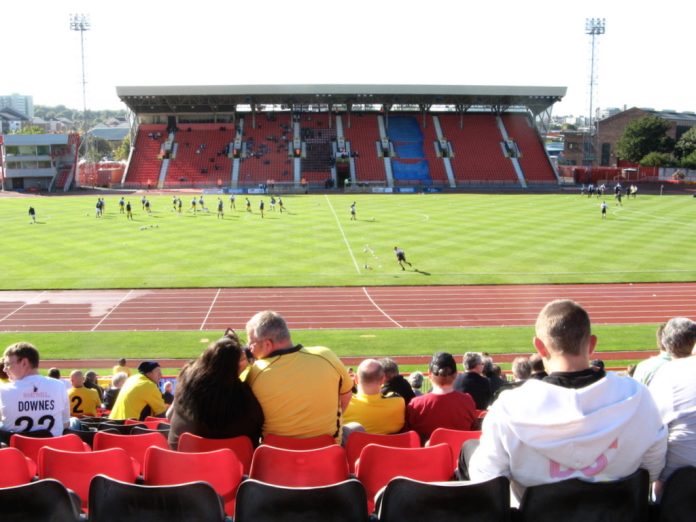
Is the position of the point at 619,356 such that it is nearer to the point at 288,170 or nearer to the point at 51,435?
the point at 51,435

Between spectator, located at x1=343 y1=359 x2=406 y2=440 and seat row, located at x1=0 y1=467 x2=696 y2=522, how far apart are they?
2.20 meters

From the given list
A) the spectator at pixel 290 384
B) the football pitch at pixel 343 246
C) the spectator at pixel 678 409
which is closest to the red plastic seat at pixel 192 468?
the spectator at pixel 290 384

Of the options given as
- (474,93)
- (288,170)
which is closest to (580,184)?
(474,93)

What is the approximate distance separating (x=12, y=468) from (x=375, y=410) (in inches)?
122

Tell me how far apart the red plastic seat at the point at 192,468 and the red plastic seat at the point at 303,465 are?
164 mm

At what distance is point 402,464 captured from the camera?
14.8ft

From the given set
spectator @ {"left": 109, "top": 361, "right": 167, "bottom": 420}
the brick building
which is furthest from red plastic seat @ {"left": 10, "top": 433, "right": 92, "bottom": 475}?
the brick building

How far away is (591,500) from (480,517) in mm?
627

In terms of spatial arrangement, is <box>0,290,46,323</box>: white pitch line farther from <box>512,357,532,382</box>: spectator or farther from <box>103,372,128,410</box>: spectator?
<box>512,357,532,382</box>: spectator

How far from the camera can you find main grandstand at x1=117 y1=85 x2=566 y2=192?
77688 mm

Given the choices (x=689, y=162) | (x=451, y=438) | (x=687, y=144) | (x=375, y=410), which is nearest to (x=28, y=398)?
(x=375, y=410)

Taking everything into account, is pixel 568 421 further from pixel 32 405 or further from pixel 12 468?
pixel 32 405

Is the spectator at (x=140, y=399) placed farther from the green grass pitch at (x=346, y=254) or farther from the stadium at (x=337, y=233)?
the green grass pitch at (x=346, y=254)

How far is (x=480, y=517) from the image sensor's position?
151 inches
